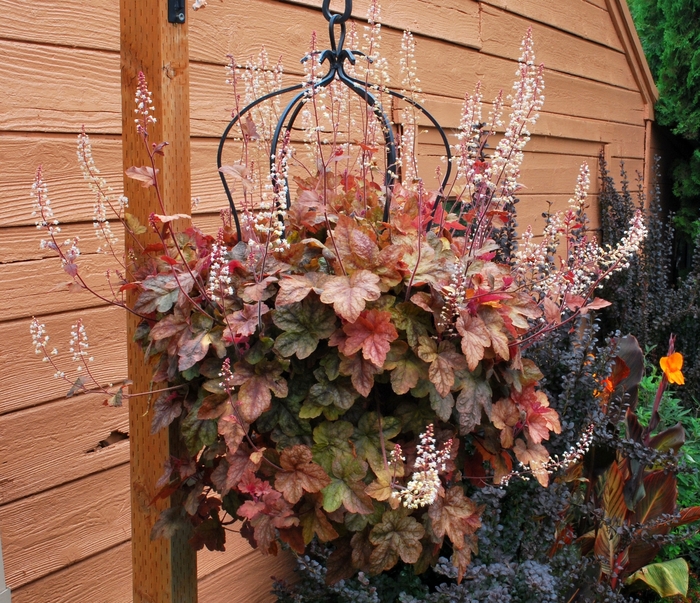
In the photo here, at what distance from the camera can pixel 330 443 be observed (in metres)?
1.25

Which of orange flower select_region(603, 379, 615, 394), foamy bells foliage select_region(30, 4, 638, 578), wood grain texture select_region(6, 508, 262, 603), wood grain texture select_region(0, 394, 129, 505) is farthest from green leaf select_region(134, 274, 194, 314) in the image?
orange flower select_region(603, 379, 615, 394)

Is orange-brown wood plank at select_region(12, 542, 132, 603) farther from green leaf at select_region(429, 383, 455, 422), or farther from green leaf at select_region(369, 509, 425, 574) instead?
green leaf at select_region(429, 383, 455, 422)

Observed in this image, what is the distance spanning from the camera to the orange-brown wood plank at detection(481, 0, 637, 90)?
3.53m

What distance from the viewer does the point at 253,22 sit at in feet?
7.50

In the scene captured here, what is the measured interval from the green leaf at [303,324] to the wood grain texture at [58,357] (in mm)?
875

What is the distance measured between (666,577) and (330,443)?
1.81 m

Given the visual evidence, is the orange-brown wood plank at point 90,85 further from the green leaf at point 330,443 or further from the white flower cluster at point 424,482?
the white flower cluster at point 424,482

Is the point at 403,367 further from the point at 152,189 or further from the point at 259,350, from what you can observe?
Result: the point at 152,189

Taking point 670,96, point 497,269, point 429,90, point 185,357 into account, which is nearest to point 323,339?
point 185,357

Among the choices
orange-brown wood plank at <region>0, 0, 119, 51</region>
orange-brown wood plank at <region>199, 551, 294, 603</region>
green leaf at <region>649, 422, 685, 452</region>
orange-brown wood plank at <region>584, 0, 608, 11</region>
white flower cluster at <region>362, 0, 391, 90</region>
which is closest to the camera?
white flower cluster at <region>362, 0, 391, 90</region>

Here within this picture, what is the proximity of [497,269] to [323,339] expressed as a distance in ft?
1.20

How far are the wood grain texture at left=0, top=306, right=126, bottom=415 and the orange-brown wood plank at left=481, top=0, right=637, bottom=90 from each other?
238 centimetres

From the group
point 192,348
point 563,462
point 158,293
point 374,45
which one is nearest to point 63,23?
point 374,45

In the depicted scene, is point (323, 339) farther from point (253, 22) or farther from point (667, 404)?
point (667, 404)
